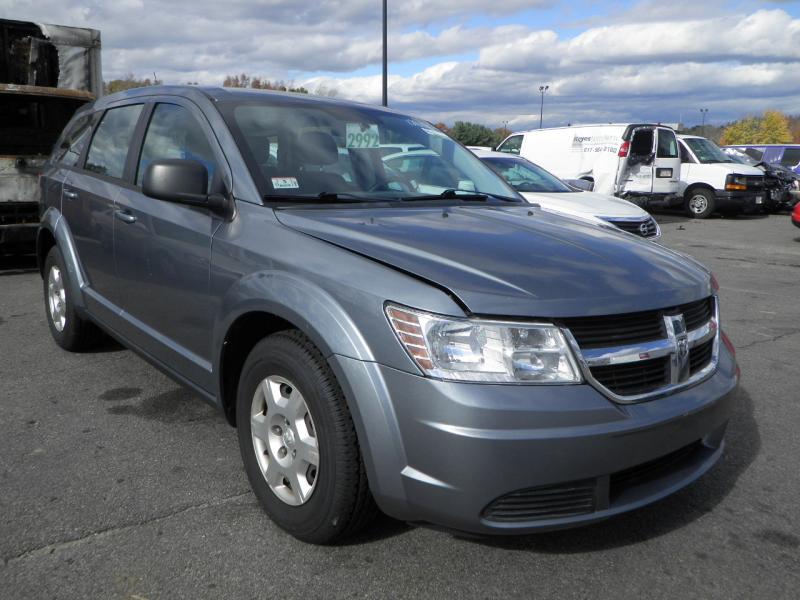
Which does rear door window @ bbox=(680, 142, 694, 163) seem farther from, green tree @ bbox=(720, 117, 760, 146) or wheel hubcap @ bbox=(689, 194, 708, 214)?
green tree @ bbox=(720, 117, 760, 146)

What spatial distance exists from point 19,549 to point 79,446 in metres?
0.95

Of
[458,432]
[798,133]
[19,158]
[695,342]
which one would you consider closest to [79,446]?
[458,432]

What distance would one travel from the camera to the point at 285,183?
3133 mm

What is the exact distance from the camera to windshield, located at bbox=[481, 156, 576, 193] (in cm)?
998

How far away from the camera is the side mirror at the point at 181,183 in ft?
9.71

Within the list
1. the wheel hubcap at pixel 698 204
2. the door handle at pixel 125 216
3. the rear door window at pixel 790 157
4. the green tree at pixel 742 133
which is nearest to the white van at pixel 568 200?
the door handle at pixel 125 216

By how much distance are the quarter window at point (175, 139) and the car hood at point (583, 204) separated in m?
5.79

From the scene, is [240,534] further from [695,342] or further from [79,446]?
[695,342]

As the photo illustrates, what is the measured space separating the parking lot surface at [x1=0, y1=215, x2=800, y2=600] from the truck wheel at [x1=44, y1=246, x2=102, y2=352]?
25.3 inches

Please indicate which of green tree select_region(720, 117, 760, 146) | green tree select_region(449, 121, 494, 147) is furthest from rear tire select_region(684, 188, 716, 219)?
green tree select_region(720, 117, 760, 146)

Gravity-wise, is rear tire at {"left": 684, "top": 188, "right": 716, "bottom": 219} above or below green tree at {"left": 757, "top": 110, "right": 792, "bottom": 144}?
below

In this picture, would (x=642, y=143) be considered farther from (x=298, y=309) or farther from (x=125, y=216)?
(x=298, y=309)

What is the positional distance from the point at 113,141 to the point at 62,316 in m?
1.46

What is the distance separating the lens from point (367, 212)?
310cm
